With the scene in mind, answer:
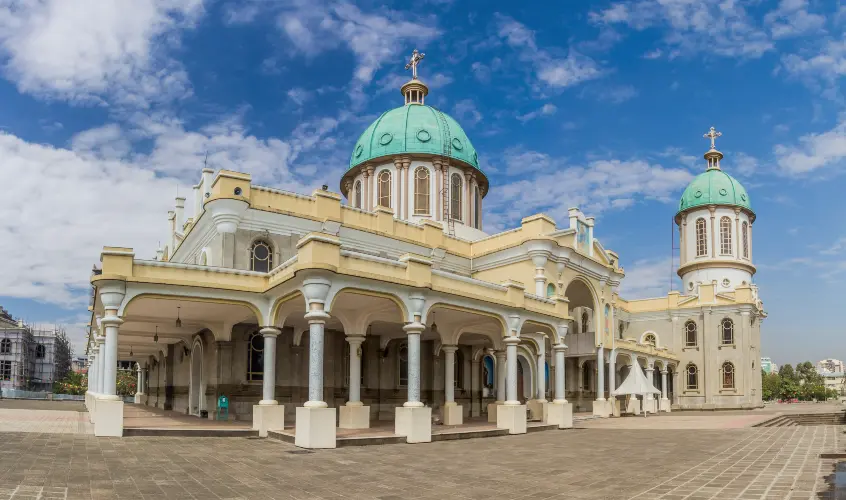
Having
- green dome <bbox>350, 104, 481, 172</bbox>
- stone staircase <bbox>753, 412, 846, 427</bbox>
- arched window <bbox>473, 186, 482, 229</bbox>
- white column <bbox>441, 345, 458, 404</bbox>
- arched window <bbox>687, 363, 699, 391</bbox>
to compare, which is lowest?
stone staircase <bbox>753, 412, 846, 427</bbox>

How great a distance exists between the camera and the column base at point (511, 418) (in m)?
21.9

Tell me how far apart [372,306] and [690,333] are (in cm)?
3556

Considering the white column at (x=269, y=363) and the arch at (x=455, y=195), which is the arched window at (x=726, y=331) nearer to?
the arch at (x=455, y=195)

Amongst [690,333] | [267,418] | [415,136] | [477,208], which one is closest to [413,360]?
[267,418]

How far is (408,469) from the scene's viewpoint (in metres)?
12.5

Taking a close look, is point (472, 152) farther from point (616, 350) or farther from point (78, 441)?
point (78, 441)

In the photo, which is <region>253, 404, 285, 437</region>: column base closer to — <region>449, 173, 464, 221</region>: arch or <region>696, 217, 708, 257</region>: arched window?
<region>449, 173, 464, 221</region>: arch

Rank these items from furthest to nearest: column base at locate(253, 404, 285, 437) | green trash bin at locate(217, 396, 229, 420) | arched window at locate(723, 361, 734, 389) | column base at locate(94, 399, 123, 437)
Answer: arched window at locate(723, 361, 734, 389), green trash bin at locate(217, 396, 229, 420), column base at locate(253, 404, 285, 437), column base at locate(94, 399, 123, 437)

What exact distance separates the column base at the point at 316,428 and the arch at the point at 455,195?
57.4 ft

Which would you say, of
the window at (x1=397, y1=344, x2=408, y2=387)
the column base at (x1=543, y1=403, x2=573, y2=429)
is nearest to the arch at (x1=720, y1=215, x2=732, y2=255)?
the column base at (x1=543, y1=403, x2=573, y2=429)

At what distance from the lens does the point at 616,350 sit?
37.1 m

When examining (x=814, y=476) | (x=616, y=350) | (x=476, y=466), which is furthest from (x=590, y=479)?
(x=616, y=350)

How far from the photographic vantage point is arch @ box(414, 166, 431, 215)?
32125 mm

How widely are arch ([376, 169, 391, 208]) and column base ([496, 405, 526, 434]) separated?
44.1 ft
